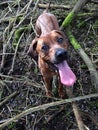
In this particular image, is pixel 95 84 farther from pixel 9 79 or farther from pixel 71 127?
pixel 9 79

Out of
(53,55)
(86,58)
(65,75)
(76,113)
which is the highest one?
(53,55)

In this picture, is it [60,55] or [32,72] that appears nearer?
[60,55]

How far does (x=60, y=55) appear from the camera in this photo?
10.5ft

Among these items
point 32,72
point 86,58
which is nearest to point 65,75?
point 86,58

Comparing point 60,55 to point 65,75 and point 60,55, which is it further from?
point 65,75

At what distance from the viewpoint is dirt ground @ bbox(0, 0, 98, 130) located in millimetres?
3797

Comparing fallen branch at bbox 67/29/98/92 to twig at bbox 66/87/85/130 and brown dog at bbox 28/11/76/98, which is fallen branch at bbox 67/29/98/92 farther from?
brown dog at bbox 28/11/76/98

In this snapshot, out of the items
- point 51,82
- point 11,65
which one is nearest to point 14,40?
point 11,65

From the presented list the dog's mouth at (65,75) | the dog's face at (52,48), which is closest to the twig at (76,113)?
the dog's mouth at (65,75)

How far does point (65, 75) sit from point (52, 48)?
0.29m

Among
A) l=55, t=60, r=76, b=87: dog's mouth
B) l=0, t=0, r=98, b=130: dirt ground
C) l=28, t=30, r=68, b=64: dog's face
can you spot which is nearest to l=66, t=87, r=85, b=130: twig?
l=0, t=0, r=98, b=130: dirt ground

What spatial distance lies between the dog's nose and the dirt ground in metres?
0.79

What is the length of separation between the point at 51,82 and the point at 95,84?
0.50 meters

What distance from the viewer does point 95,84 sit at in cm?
386
